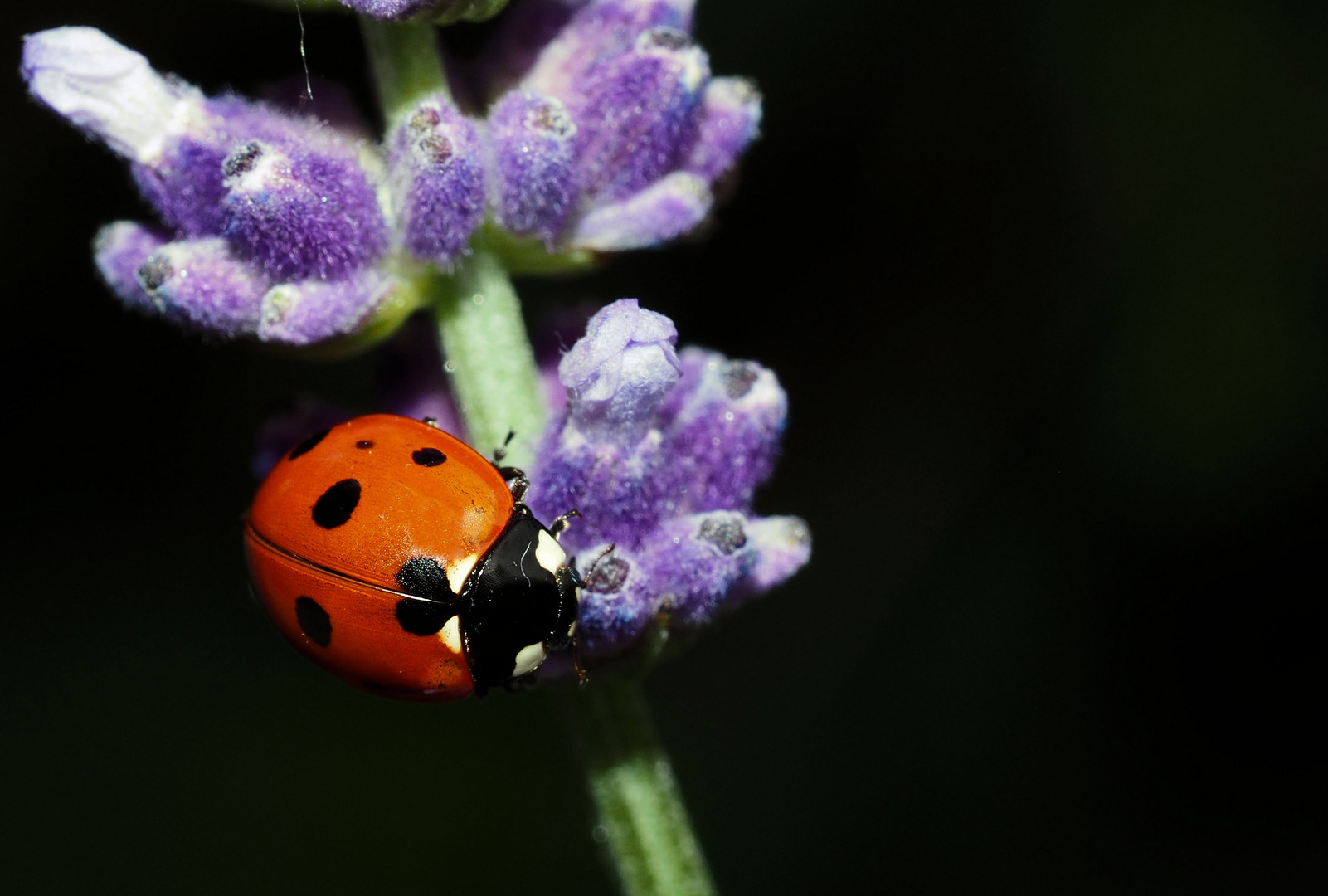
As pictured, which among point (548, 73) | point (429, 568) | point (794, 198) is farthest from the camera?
point (794, 198)


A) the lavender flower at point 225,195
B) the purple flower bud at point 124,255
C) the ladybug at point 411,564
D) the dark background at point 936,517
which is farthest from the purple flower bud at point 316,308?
the dark background at point 936,517

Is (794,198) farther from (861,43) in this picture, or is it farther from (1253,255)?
(1253,255)

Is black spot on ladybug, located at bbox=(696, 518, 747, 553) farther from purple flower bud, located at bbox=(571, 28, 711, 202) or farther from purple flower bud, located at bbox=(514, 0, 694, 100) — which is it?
purple flower bud, located at bbox=(514, 0, 694, 100)

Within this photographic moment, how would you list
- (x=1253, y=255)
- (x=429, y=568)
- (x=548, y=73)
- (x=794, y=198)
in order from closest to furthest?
(x=429, y=568), (x=548, y=73), (x=1253, y=255), (x=794, y=198)

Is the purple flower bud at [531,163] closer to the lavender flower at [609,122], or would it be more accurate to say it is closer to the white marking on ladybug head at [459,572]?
the lavender flower at [609,122]

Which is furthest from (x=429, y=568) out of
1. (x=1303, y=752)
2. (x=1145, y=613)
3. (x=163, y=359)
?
(x=1303, y=752)
